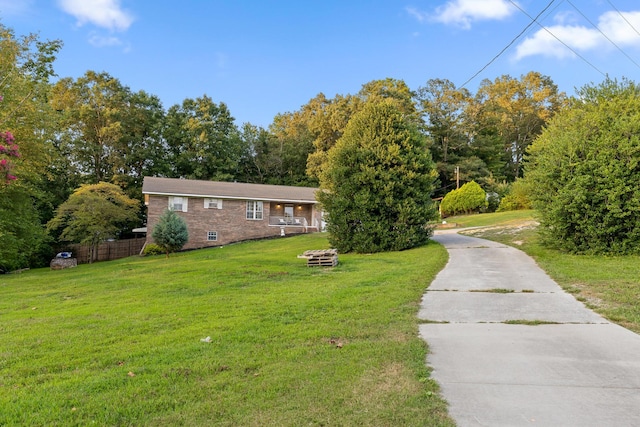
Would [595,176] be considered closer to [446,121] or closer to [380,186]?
[380,186]

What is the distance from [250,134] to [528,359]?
4456 centimetres

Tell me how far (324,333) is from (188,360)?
174 cm

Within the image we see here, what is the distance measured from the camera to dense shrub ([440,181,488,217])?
3419cm

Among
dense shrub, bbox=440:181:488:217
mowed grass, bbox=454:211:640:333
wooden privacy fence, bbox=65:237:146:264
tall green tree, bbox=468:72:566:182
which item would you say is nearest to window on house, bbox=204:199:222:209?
wooden privacy fence, bbox=65:237:146:264

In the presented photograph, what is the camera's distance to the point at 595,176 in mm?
11867

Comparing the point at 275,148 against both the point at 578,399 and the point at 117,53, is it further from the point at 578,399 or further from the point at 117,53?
the point at 578,399

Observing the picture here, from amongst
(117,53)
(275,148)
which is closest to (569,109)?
(117,53)

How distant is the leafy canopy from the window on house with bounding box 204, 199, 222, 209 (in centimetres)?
466

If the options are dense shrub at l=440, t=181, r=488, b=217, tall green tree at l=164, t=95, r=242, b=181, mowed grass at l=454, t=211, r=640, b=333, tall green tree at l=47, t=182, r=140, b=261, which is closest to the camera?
mowed grass at l=454, t=211, r=640, b=333

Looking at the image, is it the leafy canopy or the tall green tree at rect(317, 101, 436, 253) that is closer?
the tall green tree at rect(317, 101, 436, 253)

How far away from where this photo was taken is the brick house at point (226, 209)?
25906 mm

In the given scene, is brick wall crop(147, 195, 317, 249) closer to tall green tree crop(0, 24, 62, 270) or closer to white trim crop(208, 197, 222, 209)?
white trim crop(208, 197, 222, 209)

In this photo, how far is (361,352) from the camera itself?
425 centimetres

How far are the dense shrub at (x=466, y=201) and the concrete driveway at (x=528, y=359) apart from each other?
27899 mm
